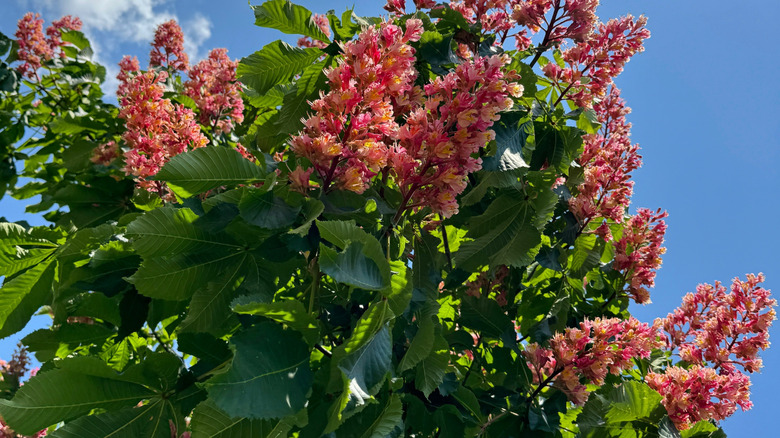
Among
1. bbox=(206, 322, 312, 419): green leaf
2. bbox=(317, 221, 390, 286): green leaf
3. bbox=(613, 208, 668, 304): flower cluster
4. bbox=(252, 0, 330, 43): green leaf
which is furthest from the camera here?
bbox=(613, 208, 668, 304): flower cluster

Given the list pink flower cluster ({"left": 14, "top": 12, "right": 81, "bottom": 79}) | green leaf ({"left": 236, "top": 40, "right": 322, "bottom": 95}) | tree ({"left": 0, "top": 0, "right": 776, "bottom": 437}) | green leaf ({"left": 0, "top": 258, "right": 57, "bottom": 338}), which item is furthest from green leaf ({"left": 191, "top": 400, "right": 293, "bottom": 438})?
pink flower cluster ({"left": 14, "top": 12, "right": 81, "bottom": 79})

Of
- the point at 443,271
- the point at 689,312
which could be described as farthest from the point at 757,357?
the point at 443,271

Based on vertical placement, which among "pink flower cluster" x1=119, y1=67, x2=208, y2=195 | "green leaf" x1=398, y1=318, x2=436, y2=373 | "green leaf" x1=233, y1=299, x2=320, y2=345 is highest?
"pink flower cluster" x1=119, y1=67, x2=208, y2=195

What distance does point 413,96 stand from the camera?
1487 mm

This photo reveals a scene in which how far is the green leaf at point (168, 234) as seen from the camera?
113cm

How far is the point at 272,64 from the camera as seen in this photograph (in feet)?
5.69

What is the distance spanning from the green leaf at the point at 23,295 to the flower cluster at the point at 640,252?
6.64 ft

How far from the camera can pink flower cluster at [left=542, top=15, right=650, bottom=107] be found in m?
1.89

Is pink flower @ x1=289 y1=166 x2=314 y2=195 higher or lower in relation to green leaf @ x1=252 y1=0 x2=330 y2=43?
lower

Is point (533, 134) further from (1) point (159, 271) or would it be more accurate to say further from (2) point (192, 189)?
(1) point (159, 271)

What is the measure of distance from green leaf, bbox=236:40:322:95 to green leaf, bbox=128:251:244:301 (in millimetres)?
682

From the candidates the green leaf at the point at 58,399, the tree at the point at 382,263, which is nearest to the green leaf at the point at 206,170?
the tree at the point at 382,263

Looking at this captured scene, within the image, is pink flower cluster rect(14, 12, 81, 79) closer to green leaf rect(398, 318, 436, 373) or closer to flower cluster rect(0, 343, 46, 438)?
flower cluster rect(0, 343, 46, 438)

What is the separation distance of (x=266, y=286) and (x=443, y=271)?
0.85m
